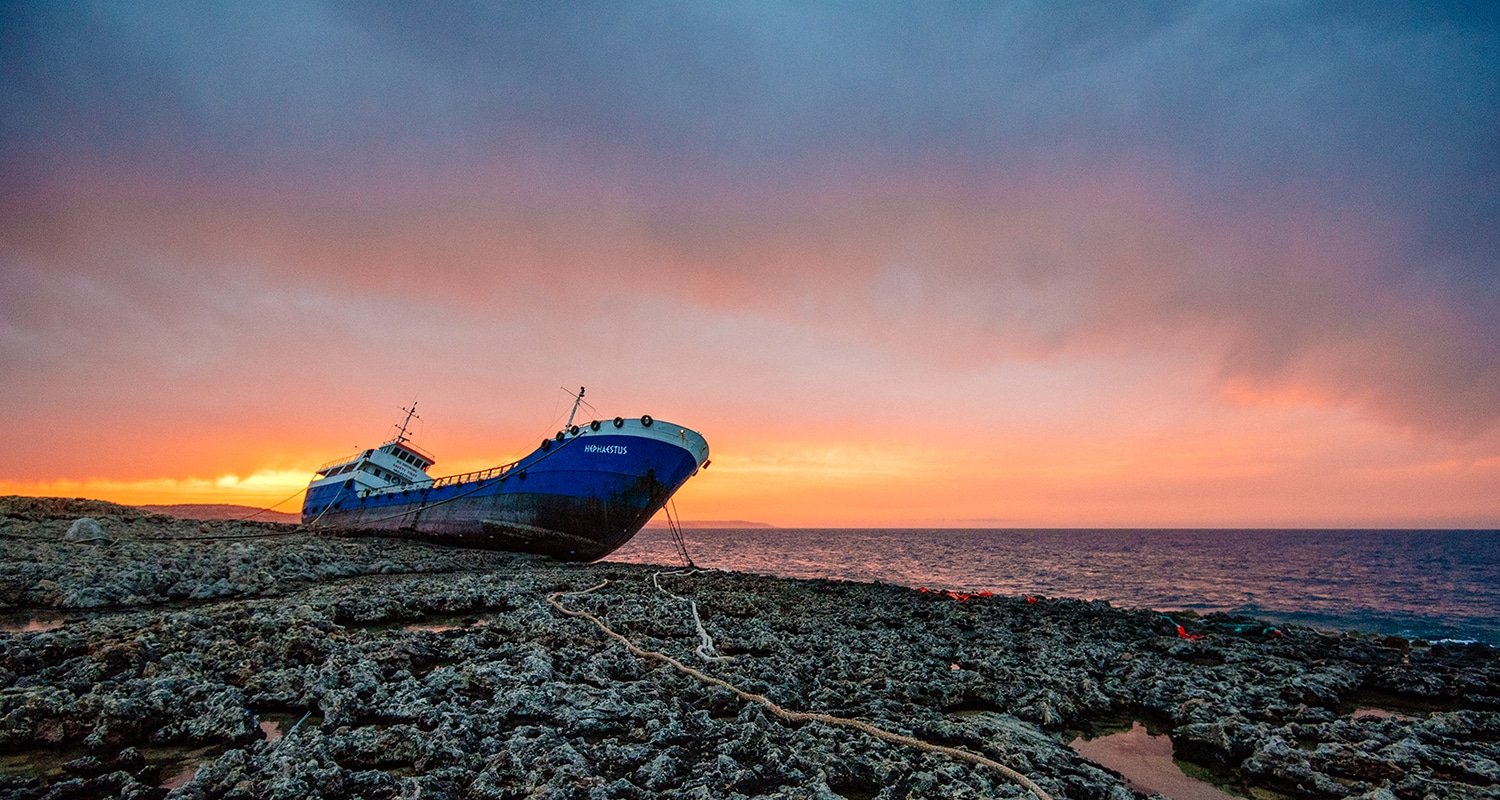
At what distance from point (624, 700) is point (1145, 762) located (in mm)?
5450

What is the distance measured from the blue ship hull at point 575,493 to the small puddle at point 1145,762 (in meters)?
16.8

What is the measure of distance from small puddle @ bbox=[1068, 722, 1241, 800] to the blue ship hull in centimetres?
1685

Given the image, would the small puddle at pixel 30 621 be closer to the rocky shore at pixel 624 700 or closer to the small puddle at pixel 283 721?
the rocky shore at pixel 624 700

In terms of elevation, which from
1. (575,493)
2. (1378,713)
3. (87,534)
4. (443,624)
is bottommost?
(1378,713)

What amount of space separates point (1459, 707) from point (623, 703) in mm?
12005

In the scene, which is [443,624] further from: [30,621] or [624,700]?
[30,621]

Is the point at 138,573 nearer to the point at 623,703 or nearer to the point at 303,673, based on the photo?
the point at 303,673

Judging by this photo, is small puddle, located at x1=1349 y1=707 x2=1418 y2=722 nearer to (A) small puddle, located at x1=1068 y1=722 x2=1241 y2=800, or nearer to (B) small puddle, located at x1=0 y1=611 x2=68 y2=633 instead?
(A) small puddle, located at x1=1068 y1=722 x2=1241 y2=800

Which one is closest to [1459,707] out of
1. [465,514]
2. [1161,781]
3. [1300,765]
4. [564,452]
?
[1300,765]

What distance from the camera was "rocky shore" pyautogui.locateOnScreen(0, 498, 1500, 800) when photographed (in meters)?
→ 4.22

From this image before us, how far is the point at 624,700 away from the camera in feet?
18.7

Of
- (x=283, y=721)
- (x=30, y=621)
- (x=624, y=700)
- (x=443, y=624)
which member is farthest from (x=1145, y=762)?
(x=30, y=621)

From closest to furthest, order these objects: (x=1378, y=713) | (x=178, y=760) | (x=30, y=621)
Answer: (x=178, y=760), (x=1378, y=713), (x=30, y=621)

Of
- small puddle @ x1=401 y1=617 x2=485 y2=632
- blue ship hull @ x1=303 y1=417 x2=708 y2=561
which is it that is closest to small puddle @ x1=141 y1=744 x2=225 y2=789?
small puddle @ x1=401 y1=617 x2=485 y2=632
